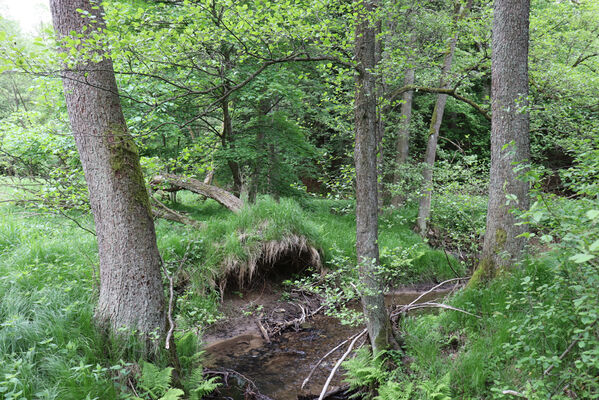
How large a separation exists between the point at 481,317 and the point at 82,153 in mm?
4920

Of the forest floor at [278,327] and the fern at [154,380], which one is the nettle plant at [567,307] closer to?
the forest floor at [278,327]

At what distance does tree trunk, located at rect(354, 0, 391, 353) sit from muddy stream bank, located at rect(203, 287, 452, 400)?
758 mm

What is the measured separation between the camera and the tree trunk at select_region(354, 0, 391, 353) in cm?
419

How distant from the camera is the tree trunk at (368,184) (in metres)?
4.19

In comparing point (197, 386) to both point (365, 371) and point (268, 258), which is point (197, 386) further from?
point (268, 258)

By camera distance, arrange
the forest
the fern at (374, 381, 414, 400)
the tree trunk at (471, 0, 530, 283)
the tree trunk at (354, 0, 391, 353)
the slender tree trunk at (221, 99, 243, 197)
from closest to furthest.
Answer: the forest → the fern at (374, 381, 414, 400) → the tree trunk at (354, 0, 391, 353) → the tree trunk at (471, 0, 530, 283) → the slender tree trunk at (221, 99, 243, 197)

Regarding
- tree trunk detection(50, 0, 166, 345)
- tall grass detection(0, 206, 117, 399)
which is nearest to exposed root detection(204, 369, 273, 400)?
tree trunk detection(50, 0, 166, 345)

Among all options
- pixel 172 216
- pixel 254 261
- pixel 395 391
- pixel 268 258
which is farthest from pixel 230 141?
pixel 395 391

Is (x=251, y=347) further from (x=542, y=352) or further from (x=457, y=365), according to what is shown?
(x=542, y=352)

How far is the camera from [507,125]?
441cm

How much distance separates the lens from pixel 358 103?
165 inches

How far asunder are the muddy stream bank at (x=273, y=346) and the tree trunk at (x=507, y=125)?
1.60 metres

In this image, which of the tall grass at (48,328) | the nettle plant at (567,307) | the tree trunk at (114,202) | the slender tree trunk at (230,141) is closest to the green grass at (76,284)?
the tall grass at (48,328)

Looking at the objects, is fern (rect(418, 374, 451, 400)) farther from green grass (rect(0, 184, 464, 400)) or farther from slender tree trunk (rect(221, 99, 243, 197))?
slender tree trunk (rect(221, 99, 243, 197))
